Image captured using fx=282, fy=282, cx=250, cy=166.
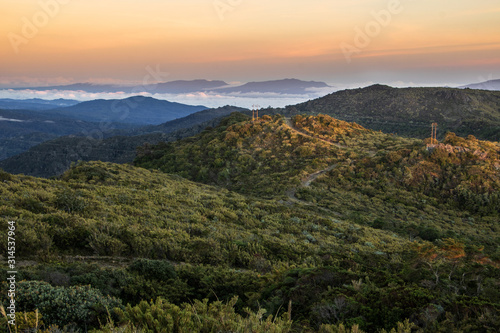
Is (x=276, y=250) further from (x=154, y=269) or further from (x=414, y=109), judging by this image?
(x=414, y=109)

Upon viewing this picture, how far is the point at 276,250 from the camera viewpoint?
954 cm

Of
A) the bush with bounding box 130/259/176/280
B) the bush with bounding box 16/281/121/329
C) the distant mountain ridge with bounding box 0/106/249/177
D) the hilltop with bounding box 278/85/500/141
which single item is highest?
the hilltop with bounding box 278/85/500/141

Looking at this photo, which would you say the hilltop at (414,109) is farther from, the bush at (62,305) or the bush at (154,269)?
the bush at (62,305)

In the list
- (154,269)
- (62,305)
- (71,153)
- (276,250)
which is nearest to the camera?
(62,305)

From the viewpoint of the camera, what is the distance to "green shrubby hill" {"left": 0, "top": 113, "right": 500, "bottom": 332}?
4.14 meters

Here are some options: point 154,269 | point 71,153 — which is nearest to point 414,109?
point 154,269

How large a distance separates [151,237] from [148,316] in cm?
522

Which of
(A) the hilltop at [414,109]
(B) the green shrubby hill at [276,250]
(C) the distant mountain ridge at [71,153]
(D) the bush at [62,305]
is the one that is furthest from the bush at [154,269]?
(C) the distant mountain ridge at [71,153]

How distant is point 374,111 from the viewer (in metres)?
87.2

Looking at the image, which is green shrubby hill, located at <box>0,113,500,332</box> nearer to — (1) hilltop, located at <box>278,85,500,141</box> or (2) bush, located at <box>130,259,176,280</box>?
(2) bush, located at <box>130,259,176,280</box>

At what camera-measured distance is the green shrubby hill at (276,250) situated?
414 cm

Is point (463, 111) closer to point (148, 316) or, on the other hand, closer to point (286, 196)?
point (286, 196)

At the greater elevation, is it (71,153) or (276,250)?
(276,250)

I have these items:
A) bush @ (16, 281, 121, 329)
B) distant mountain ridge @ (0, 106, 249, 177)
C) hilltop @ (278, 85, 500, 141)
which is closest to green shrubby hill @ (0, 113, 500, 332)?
bush @ (16, 281, 121, 329)
